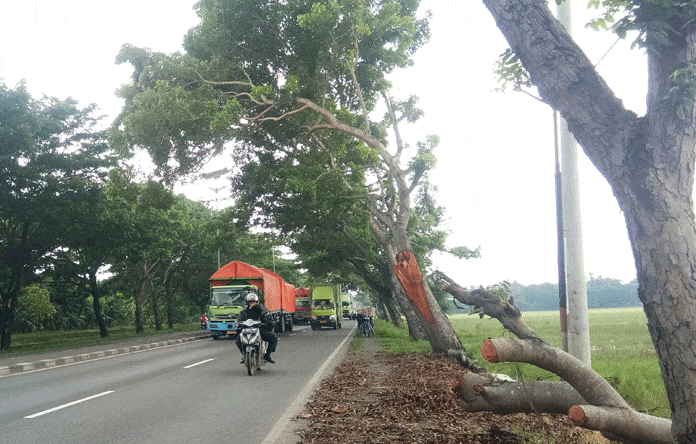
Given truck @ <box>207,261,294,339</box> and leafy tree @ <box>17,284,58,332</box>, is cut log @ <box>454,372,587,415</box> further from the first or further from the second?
leafy tree @ <box>17,284,58,332</box>

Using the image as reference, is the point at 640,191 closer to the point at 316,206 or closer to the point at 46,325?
the point at 316,206

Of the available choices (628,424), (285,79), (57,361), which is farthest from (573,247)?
(57,361)

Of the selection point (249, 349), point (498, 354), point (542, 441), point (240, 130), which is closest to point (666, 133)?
point (498, 354)

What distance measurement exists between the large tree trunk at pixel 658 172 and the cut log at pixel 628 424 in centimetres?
60

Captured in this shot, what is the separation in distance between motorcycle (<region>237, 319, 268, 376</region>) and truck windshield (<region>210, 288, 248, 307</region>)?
1610cm

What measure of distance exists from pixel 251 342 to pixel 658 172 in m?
10.5

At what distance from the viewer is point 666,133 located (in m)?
4.02

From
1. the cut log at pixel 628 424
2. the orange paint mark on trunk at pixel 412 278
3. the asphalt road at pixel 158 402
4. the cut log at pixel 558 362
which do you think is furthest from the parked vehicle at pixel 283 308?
the cut log at pixel 628 424

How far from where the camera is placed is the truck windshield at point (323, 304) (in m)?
42.1

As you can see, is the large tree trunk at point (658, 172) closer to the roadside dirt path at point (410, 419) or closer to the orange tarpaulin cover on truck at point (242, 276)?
the roadside dirt path at point (410, 419)

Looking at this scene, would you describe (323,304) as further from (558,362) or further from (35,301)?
(558,362)

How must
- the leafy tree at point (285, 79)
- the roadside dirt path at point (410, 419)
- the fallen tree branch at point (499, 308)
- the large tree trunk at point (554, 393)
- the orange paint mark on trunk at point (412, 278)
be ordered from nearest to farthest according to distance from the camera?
the large tree trunk at point (554, 393) → the roadside dirt path at point (410, 419) → the fallen tree branch at point (499, 308) → the orange paint mark on trunk at point (412, 278) → the leafy tree at point (285, 79)

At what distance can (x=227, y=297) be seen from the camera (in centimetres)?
2947

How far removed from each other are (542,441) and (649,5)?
12.4 feet
